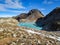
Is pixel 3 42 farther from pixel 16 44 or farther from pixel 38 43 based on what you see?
pixel 38 43

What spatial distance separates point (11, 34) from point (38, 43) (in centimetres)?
732

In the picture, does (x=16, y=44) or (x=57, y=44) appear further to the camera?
(x=57, y=44)

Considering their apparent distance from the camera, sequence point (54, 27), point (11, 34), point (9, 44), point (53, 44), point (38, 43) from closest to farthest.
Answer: point (9, 44) < point (38, 43) < point (53, 44) < point (11, 34) < point (54, 27)

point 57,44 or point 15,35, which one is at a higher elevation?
point 15,35

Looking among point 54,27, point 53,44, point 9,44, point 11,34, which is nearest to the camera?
point 9,44

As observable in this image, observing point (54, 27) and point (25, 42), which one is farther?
point (54, 27)

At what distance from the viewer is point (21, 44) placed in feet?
83.5

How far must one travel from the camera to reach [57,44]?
101 ft

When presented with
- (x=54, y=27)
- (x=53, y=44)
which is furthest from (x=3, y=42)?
(x=54, y=27)

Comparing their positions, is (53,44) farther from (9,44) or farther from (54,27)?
(54,27)

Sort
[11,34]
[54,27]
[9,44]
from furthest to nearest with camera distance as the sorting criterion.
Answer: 1. [54,27]
2. [11,34]
3. [9,44]

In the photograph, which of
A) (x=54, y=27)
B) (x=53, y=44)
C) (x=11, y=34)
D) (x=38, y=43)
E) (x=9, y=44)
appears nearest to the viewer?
(x=9, y=44)

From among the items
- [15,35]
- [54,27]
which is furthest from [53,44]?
[54,27]

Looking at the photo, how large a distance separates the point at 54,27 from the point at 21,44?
2322 inches
